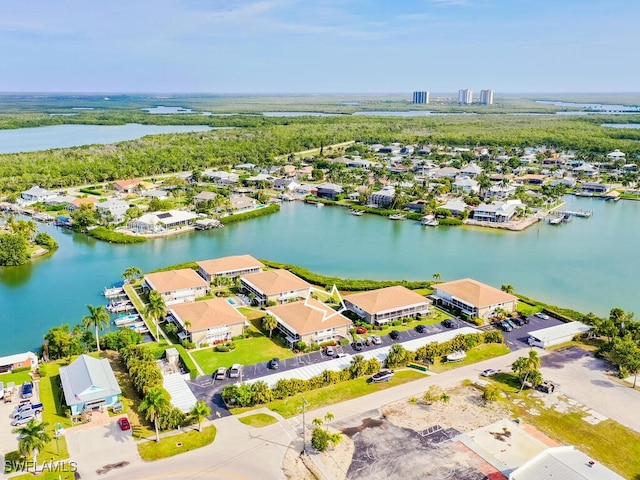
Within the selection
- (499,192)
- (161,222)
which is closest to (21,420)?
(161,222)

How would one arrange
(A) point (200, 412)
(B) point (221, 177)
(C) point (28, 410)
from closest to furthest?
(A) point (200, 412)
(C) point (28, 410)
(B) point (221, 177)

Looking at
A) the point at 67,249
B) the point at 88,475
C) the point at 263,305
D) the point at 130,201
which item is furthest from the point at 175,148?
the point at 88,475

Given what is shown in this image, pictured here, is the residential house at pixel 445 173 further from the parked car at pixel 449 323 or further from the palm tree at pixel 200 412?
the palm tree at pixel 200 412

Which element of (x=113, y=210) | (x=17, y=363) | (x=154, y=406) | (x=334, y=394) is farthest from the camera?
(x=113, y=210)

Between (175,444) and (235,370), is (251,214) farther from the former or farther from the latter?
(175,444)

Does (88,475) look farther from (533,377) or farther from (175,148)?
(175,148)

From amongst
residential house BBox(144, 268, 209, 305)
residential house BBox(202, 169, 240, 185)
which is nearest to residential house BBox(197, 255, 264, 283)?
residential house BBox(144, 268, 209, 305)
